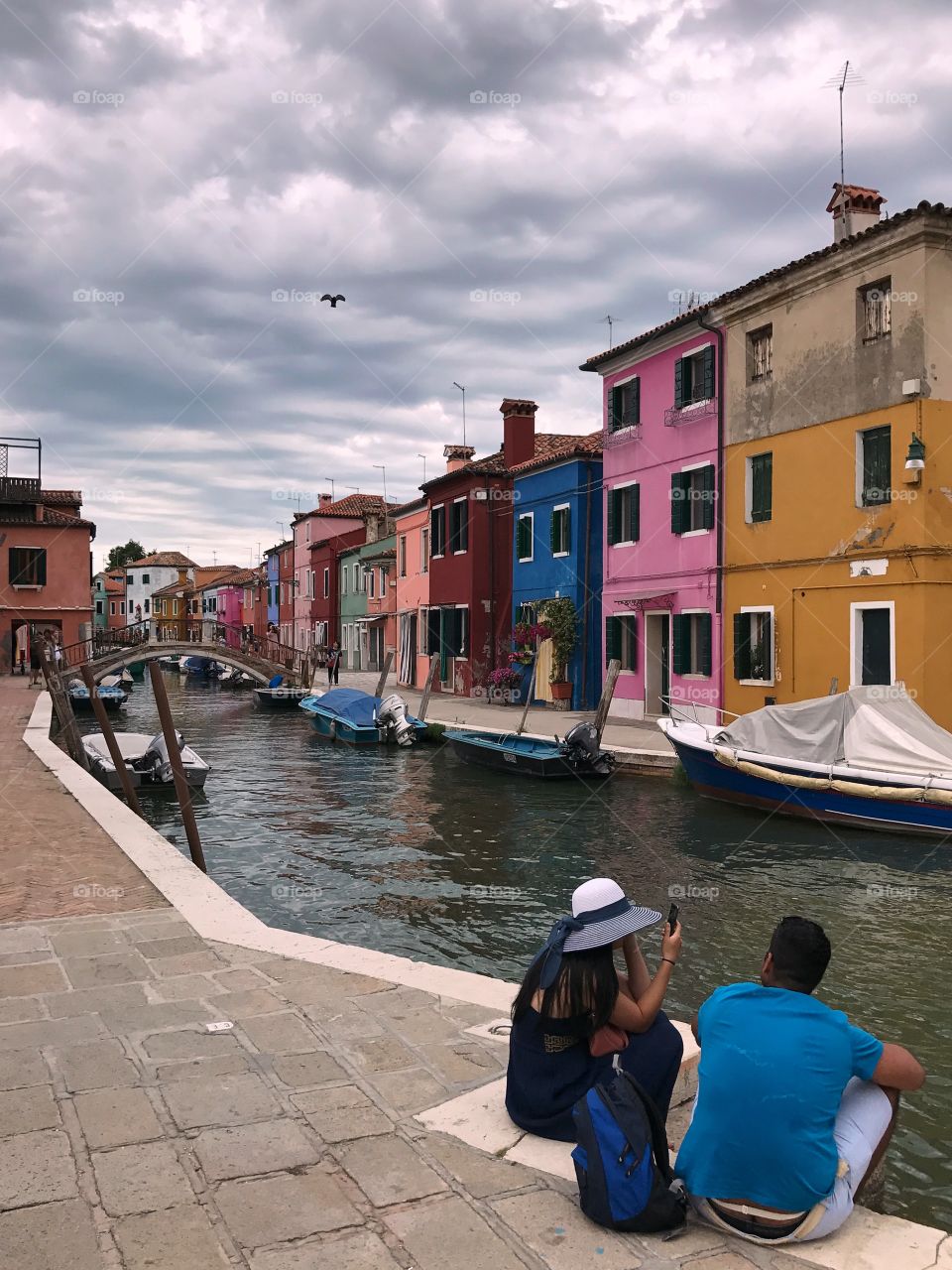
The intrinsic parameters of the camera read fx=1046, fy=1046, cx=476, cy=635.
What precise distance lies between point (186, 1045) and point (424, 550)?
33093 millimetres

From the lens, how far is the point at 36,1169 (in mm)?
3391

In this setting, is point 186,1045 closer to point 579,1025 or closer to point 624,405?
point 579,1025

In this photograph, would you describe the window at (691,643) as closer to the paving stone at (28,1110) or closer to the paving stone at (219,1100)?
the paving stone at (219,1100)

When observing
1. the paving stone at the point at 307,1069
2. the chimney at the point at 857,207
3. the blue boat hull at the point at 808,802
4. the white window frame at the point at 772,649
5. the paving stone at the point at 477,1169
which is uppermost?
the chimney at the point at 857,207

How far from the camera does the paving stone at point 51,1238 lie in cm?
289

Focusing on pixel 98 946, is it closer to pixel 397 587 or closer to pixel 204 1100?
pixel 204 1100

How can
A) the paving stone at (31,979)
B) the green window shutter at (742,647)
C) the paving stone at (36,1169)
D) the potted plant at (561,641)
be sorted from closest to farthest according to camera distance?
the paving stone at (36,1169)
the paving stone at (31,979)
the green window shutter at (742,647)
the potted plant at (561,641)

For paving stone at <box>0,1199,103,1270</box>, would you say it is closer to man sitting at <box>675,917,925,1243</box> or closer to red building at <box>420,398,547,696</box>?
man sitting at <box>675,917,925,1243</box>

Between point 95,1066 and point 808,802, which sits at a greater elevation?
point 95,1066

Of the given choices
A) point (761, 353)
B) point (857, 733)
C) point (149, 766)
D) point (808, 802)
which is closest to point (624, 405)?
point (761, 353)

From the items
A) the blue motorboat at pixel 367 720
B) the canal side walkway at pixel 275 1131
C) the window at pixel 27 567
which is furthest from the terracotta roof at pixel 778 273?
the window at pixel 27 567

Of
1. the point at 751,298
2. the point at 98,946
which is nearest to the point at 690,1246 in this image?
the point at 98,946

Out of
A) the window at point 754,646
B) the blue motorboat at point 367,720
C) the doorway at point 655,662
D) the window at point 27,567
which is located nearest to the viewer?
the window at point 754,646

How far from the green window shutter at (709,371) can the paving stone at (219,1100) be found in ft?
62.3
